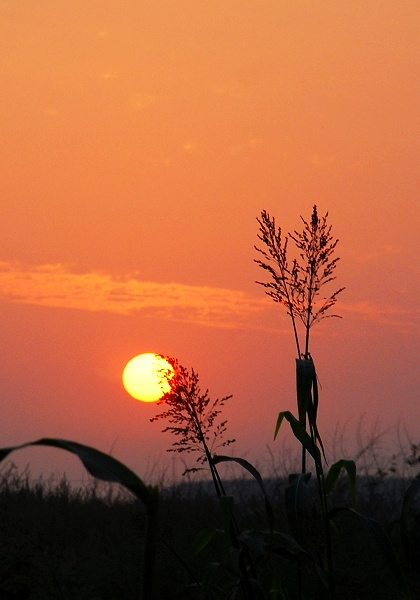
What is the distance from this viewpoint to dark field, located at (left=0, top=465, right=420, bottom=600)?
4363 mm

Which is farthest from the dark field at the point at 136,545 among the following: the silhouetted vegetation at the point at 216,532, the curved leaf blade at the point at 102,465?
the curved leaf blade at the point at 102,465

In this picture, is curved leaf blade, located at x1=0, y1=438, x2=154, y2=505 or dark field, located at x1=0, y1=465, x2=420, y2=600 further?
dark field, located at x1=0, y1=465, x2=420, y2=600

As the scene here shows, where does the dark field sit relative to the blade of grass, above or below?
below

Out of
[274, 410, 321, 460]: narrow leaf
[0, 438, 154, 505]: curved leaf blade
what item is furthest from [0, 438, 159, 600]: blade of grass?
[274, 410, 321, 460]: narrow leaf

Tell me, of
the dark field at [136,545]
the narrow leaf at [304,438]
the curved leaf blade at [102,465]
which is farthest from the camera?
the dark field at [136,545]

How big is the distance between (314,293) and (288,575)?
123 inches

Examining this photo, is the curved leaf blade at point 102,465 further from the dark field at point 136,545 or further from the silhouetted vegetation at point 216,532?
the dark field at point 136,545

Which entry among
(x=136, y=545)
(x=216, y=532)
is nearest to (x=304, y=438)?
(x=216, y=532)

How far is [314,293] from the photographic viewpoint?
304 cm

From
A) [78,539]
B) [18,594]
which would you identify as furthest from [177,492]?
[18,594]

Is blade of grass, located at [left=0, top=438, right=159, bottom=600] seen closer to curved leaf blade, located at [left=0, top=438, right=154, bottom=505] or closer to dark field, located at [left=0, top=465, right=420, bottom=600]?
curved leaf blade, located at [left=0, top=438, right=154, bottom=505]

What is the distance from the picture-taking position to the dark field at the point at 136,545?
14.3 ft

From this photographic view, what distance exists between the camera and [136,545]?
21.6 feet

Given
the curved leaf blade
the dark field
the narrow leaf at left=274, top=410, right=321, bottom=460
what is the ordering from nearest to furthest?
1. the curved leaf blade
2. the narrow leaf at left=274, top=410, right=321, bottom=460
3. the dark field
